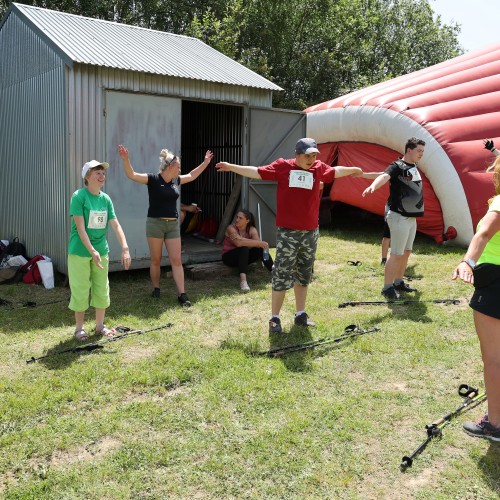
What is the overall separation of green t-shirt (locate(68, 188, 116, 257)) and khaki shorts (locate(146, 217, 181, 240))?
1524 mm

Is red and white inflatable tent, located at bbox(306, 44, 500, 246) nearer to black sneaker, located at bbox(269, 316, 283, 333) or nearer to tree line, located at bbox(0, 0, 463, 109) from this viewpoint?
black sneaker, located at bbox(269, 316, 283, 333)

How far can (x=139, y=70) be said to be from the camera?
7.16 meters

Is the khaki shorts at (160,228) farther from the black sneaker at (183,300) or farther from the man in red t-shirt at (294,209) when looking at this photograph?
the man in red t-shirt at (294,209)

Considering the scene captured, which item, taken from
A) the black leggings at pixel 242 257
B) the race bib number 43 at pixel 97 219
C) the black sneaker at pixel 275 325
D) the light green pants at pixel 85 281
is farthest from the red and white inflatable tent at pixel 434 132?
the light green pants at pixel 85 281

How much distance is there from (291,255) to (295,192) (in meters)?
0.60

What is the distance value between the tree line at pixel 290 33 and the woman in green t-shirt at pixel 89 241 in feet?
52.4

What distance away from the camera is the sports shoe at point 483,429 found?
3320mm

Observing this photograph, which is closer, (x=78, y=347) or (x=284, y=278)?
(x=78, y=347)

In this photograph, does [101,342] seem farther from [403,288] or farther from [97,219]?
[403,288]

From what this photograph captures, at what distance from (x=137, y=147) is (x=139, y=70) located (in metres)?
1.00

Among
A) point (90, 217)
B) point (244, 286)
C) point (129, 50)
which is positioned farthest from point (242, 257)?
point (129, 50)

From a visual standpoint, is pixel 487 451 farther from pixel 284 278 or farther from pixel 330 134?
pixel 330 134

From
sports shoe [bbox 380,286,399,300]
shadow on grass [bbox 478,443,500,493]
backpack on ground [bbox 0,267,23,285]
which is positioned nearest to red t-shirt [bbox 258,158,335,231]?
sports shoe [bbox 380,286,399,300]

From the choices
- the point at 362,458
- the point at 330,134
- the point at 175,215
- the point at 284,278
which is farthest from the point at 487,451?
the point at 330,134
